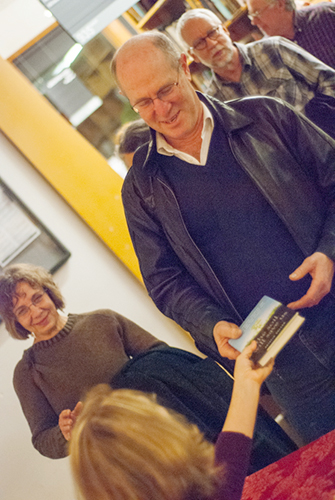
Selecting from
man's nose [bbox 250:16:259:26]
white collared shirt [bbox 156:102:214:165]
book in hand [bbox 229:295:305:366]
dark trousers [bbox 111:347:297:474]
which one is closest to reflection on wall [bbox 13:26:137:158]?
white collared shirt [bbox 156:102:214:165]

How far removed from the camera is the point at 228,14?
215 cm

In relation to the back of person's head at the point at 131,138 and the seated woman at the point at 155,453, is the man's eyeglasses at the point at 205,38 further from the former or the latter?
the seated woman at the point at 155,453

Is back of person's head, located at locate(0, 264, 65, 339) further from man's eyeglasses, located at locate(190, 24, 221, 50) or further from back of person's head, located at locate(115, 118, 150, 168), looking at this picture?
man's eyeglasses, located at locate(190, 24, 221, 50)

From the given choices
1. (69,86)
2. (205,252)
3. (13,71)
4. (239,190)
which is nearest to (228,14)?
(69,86)

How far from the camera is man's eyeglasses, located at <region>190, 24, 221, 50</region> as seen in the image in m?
1.82

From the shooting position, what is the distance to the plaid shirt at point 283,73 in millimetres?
1606

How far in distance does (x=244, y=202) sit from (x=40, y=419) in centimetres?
93

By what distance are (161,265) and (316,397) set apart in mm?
627

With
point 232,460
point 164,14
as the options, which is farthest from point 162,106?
point 164,14

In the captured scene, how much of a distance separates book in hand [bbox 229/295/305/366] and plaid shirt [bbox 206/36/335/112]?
1060mm

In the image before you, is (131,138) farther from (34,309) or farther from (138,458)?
(138,458)

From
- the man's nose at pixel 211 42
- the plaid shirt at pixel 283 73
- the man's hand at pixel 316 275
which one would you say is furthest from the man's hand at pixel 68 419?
the man's nose at pixel 211 42

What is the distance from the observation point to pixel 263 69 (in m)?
1.72

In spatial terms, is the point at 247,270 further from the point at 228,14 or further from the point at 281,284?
the point at 228,14
